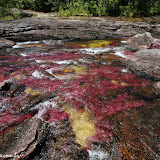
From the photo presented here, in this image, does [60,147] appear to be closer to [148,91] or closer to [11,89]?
[11,89]

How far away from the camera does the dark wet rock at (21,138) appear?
2.04 meters

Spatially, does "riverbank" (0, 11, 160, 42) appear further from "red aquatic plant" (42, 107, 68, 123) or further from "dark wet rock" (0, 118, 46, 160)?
"dark wet rock" (0, 118, 46, 160)

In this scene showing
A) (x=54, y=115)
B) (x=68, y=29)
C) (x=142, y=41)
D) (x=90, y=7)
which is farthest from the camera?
(x=90, y=7)

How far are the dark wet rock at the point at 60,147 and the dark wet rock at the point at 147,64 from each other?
13.7 feet

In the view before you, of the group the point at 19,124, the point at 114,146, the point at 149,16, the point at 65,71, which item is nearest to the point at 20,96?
the point at 19,124

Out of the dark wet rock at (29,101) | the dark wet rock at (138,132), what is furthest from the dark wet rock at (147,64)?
the dark wet rock at (29,101)

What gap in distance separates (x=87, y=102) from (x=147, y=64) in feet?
11.5

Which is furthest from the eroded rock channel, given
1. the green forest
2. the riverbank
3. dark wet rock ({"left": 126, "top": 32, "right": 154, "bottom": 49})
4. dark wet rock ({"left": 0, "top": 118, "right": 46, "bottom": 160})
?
the green forest

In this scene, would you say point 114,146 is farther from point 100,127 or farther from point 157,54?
point 157,54

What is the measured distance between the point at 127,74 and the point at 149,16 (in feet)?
54.3

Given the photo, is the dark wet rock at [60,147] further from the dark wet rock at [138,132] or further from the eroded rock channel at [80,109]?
the dark wet rock at [138,132]

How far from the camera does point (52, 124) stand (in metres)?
2.84

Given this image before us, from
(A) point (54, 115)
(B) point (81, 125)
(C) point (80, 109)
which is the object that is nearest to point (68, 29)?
(C) point (80, 109)

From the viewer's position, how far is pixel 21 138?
236 centimetres
